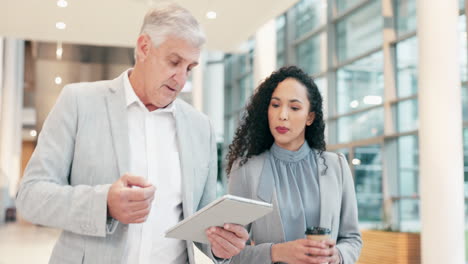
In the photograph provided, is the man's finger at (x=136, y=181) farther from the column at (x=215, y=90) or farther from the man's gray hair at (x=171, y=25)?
the column at (x=215, y=90)

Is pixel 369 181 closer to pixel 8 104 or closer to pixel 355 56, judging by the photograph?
pixel 355 56

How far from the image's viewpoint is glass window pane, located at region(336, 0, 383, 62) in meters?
9.44

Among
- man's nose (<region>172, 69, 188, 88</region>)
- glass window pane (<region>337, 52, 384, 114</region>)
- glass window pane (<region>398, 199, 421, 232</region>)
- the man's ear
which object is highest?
glass window pane (<region>337, 52, 384, 114</region>)

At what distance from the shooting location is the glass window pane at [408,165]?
866 cm

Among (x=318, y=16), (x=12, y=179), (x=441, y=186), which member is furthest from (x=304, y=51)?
(x=12, y=179)

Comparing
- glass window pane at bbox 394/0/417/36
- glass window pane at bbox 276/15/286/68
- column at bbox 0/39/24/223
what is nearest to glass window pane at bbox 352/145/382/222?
glass window pane at bbox 394/0/417/36

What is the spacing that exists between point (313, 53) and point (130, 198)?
34.6 ft

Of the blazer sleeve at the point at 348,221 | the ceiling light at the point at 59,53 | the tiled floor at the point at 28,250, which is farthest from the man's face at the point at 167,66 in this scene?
the ceiling light at the point at 59,53

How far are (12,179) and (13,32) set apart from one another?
12.0 m

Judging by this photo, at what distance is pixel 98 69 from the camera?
14141mm

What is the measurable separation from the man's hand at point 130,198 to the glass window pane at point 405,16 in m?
7.97

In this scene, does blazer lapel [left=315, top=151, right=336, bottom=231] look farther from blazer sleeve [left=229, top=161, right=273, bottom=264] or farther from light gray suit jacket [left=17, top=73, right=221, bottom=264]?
light gray suit jacket [left=17, top=73, right=221, bottom=264]

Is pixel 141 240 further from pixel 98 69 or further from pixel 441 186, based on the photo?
pixel 98 69

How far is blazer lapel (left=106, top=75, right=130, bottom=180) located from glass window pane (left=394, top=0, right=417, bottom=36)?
25.1ft
